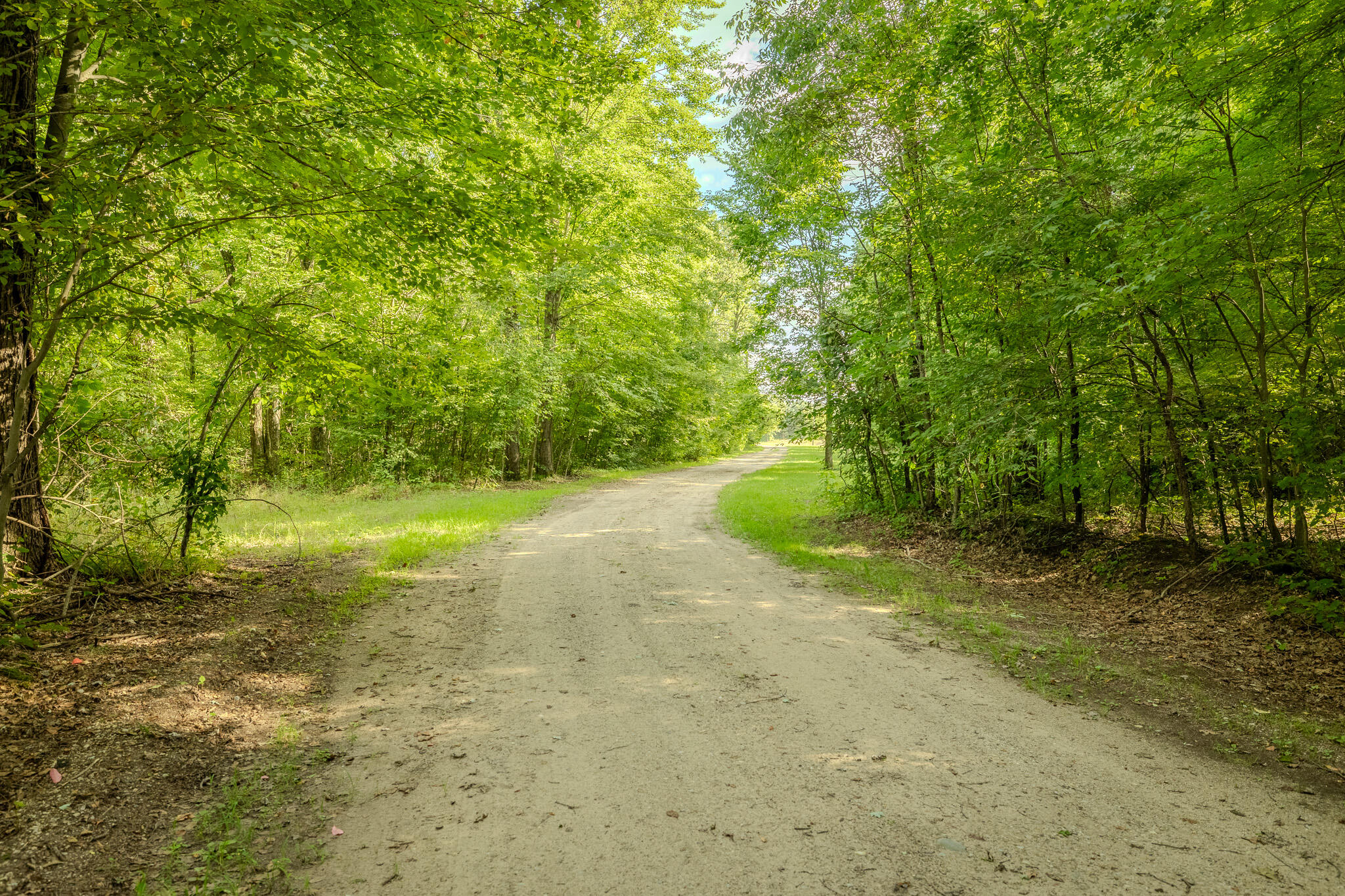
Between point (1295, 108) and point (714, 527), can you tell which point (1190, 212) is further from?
point (714, 527)

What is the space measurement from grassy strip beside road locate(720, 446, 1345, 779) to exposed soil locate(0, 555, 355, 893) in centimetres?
549

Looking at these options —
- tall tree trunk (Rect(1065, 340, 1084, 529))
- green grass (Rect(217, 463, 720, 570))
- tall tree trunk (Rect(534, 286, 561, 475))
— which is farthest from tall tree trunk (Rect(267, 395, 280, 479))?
tall tree trunk (Rect(1065, 340, 1084, 529))

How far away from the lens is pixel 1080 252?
7.05 metres

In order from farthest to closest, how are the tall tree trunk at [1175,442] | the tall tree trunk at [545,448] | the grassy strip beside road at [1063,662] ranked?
the tall tree trunk at [545,448]
the tall tree trunk at [1175,442]
the grassy strip beside road at [1063,662]

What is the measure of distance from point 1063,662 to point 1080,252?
456cm

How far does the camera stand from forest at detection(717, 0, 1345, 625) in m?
5.57

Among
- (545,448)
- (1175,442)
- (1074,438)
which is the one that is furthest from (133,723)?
(545,448)

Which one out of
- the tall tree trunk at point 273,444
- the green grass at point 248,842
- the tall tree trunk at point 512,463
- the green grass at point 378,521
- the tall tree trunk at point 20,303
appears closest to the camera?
the green grass at point 248,842

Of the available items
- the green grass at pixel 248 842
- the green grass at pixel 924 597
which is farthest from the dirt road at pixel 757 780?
the green grass at pixel 924 597

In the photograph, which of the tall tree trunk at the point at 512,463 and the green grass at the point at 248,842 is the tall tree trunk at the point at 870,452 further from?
→ the tall tree trunk at the point at 512,463

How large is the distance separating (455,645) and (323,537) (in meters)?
5.97

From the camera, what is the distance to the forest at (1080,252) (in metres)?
5.57

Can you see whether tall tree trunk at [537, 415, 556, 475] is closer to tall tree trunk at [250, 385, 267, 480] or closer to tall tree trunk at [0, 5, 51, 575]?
tall tree trunk at [250, 385, 267, 480]

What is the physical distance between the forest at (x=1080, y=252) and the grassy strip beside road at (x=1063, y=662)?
1.75 m
